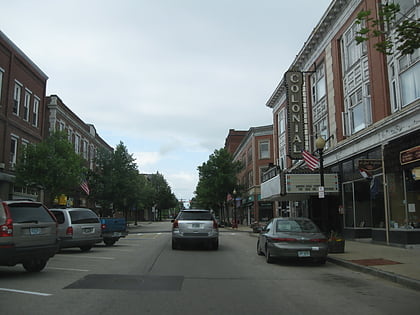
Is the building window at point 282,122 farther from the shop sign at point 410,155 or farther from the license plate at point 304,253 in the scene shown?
the license plate at point 304,253

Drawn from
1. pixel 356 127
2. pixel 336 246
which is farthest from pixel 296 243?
pixel 356 127

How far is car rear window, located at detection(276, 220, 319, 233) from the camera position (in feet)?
41.5

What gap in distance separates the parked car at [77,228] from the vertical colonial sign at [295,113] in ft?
48.5

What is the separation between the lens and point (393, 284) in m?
9.24

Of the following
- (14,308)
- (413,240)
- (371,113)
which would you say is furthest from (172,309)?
(371,113)

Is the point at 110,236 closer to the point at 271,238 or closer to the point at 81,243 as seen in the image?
the point at 81,243

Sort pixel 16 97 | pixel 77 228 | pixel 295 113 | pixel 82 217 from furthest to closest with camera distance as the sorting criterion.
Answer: pixel 16 97 < pixel 295 113 < pixel 82 217 < pixel 77 228

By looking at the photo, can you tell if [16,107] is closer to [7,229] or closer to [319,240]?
[7,229]

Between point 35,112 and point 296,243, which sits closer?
point 296,243

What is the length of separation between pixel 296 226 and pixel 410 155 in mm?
6007

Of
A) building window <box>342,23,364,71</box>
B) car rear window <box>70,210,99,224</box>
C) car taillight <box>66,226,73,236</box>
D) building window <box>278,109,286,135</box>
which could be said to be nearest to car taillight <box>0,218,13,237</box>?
car taillight <box>66,226,73,236</box>

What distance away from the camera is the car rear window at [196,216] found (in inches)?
649

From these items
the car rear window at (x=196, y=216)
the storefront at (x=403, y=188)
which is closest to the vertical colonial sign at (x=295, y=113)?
the storefront at (x=403, y=188)

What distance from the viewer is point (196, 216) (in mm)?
16547
